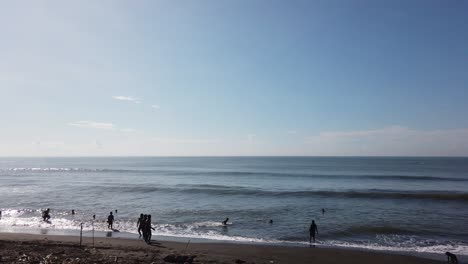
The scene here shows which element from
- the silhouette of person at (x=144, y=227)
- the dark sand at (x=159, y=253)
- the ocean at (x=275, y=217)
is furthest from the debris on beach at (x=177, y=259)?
the ocean at (x=275, y=217)

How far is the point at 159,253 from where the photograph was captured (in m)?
15.1

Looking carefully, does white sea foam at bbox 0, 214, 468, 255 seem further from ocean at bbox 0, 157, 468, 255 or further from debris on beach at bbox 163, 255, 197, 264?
debris on beach at bbox 163, 255, 197, 264

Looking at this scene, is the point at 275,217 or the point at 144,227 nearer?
the point at 144,227

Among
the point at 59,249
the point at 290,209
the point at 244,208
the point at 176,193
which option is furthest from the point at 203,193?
the point at 59,249

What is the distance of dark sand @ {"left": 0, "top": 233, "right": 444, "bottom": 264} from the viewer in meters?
13.6

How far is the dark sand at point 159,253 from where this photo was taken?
13.6 m

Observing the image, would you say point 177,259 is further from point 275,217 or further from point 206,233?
point 275,217

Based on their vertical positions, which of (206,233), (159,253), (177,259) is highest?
(177,259)

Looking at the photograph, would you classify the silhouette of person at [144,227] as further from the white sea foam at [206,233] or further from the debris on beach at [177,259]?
the debris on beach at [177,259]

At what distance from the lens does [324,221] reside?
24938mm

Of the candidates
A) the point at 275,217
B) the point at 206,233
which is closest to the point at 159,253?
the point at 206,233

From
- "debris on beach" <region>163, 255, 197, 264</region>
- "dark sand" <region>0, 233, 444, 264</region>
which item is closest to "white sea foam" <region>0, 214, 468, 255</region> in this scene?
"dark sand" <region>0, 233, 444, 264</region>

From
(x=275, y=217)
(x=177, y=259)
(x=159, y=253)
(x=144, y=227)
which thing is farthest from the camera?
(x=275, y=217)

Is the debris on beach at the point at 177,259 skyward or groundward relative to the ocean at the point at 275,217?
skyward
